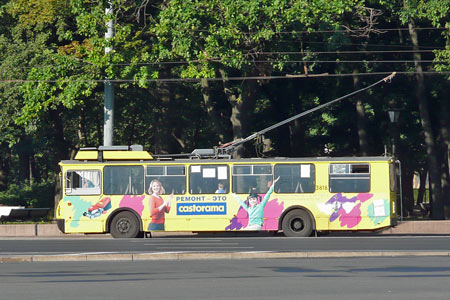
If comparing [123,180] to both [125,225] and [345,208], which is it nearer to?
[125,225]

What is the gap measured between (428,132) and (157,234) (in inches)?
469

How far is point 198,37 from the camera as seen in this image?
105ft

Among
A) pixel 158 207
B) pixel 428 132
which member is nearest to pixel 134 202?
pixel 158 207

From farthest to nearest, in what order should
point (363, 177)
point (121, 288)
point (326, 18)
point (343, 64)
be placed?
1. point (343, 64)
2. point (326, 18)
3. point (363, 177)
4. point (121, 288)

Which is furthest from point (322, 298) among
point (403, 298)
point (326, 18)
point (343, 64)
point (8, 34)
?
point (8, 34)

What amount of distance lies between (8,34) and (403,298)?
30142 mm

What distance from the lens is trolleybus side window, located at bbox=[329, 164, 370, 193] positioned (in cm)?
2830

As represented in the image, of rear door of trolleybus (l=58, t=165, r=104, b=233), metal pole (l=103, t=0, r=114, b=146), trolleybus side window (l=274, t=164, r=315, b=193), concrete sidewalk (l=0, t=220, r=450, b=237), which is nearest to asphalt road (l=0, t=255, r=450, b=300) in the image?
trolleybus side window (l=274, t=164, r=315, b=193)

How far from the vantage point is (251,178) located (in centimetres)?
2867

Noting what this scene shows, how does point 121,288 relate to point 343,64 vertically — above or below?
below

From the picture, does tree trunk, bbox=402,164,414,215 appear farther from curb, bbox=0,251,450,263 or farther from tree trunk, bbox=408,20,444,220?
curb, bbox=0,251,450,263

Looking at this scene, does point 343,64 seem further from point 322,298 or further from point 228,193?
point 322,298

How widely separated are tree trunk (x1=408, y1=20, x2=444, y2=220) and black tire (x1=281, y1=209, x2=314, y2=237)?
1000cm

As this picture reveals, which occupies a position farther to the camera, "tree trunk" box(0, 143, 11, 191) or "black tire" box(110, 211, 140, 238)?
"tree trunk" box(0, 143, 11, 191)
